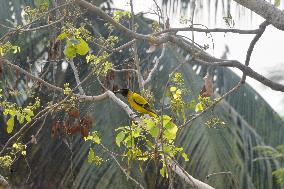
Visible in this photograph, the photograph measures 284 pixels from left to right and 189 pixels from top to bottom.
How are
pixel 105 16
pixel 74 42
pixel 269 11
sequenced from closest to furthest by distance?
pixel 74 42
pixel 269 11
pixel 105 16

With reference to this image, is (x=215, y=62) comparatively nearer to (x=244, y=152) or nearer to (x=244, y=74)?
(x=244, y=74)

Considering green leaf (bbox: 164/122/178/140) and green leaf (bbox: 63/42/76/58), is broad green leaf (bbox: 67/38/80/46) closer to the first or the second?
green leaf (bbox: 63/42/76/58)

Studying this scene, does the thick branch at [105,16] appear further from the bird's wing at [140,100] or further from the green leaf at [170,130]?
the green leaf at [170,130]

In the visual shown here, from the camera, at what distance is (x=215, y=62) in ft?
8.36

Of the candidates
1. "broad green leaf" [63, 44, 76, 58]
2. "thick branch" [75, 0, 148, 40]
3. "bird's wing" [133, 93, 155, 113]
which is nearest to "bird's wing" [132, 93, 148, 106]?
"bird's wing" [133, 93, 155, 113]

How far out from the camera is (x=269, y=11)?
2350 millimetres

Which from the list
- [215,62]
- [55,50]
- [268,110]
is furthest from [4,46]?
[268,110]

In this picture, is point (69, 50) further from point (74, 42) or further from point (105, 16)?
point (105, 16)

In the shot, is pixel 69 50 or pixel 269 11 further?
pixel 269 11

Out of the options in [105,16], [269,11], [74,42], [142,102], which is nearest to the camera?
[74,42]

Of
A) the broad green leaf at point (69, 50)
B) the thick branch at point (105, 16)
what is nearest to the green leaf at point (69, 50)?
the broad green leaf at point (69, 50)

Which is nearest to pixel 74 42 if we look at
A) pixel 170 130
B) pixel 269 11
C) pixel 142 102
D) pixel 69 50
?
pixel 69 50

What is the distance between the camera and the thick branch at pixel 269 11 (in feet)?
7.55

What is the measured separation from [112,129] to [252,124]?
152cm
